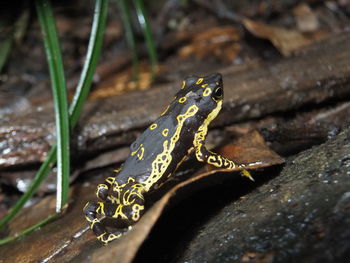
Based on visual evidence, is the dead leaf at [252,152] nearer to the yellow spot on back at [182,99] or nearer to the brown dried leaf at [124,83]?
the yellow spot on back at [182,99]

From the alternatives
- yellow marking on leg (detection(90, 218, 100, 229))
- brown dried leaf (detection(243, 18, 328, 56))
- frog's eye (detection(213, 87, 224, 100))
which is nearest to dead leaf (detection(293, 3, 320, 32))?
brown dried leaf (detection(243, 18, 328, 56))

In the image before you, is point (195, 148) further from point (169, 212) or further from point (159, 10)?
point (159, 10)

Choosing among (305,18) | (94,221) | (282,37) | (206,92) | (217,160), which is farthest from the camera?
(305,18)

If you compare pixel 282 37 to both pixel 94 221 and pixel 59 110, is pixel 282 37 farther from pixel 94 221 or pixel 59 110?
pixel 94 221

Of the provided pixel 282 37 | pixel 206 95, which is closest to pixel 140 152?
pixel 206 95

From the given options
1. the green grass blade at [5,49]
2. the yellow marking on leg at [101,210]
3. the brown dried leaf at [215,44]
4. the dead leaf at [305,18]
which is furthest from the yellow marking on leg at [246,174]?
the green grass blade at [5,49]

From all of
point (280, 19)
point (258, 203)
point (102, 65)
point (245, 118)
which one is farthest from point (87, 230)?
point (280, 19)
